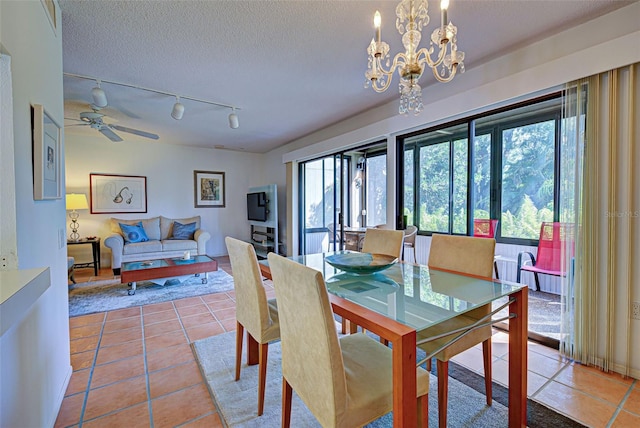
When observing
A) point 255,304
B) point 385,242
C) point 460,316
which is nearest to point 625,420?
point 460,316

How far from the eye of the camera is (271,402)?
170cm

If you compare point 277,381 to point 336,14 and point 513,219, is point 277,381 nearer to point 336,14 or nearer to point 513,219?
point 336,14

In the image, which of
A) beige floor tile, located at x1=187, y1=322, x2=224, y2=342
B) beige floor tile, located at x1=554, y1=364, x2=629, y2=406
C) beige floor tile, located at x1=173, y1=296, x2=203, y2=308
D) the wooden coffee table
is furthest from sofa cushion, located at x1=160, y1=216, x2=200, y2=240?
beige floor tile, located at x1=554, y1=364, x2=629, y2=406

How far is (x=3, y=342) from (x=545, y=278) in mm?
4839

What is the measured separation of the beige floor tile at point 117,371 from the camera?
1907 millimetres

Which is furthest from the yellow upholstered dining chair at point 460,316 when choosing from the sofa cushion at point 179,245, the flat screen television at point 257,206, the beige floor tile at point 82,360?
the sofa cushion at point 179,245

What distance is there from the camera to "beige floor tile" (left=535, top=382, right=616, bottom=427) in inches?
60.7

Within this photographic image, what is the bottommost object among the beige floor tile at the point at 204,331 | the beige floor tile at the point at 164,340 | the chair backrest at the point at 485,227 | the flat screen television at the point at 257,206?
the beige floor tile at the point at 164,340

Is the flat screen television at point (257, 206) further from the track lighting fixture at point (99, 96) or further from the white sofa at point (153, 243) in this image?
the track lighting fixture at point (99, 96)

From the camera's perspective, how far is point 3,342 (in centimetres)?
103

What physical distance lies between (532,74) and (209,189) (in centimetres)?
596

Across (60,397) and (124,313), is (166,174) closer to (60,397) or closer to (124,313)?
(124,313)

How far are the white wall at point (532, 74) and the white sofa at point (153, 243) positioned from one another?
3797 millimetres

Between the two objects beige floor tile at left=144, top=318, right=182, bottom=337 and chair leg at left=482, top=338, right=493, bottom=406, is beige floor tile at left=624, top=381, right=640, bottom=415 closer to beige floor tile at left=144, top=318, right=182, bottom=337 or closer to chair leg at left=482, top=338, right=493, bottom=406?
chair leg at left=482, top=338, right=493, bottom=406
